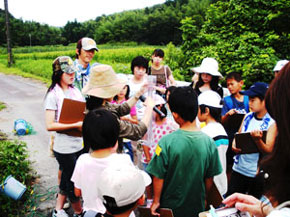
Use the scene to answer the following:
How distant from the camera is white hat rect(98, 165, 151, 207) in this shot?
4.42ft

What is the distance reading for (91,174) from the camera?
1.90 meters

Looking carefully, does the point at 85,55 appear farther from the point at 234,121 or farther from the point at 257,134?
the point at 257,134

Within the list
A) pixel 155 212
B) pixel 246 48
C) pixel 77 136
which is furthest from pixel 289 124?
pixel 246 48

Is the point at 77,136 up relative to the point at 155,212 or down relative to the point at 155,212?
up

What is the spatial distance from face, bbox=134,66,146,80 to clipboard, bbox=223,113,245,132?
5.11 feet

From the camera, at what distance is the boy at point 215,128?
2.37 metres

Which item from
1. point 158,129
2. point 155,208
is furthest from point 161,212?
point 158,129

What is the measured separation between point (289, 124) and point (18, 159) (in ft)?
11.4

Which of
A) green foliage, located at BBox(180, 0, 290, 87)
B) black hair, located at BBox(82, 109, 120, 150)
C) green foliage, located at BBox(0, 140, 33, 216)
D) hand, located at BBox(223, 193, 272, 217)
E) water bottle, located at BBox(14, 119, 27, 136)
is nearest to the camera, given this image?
hand, located at BBox(223, 193, 272, 217)

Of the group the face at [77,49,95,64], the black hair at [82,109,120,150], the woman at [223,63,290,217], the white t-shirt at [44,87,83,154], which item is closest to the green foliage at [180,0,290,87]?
the face at [77,49,95,64]

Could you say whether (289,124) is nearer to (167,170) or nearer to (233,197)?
(233,197)

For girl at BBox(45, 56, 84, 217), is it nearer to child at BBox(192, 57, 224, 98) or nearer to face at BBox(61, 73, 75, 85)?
face at BBox(61, 73, 75, 85)

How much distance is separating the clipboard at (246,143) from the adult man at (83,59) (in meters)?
2.21

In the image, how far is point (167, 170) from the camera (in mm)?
1971
